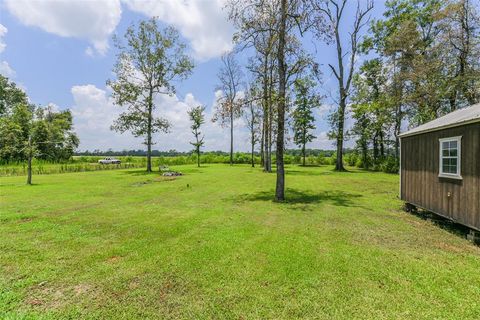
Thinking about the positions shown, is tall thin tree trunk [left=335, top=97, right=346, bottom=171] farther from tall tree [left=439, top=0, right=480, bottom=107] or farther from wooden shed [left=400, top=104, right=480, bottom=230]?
wooden shed [left=400, top=104, right=480, bottom=230]

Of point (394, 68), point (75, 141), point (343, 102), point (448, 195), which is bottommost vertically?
point (448, 195)

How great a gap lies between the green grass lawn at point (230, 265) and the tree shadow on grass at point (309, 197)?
1.70 meters

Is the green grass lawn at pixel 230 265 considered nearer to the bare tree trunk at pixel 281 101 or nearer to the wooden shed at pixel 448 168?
the wooden shed at pixel 448 168

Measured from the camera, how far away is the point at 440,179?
656cm

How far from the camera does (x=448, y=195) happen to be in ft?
20.4

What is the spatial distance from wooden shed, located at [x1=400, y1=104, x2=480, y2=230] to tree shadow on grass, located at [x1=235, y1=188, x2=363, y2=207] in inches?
82.5

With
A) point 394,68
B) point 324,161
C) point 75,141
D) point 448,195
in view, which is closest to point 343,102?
point 394,68

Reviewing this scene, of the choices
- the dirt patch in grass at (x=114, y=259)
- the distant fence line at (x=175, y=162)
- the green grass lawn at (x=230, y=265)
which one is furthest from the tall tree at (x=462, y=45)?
the dirt patch in grass at (x=114, y=259)

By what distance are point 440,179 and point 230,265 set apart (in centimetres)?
622

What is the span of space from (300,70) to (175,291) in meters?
9.77

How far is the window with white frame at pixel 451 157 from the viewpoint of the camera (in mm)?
5805

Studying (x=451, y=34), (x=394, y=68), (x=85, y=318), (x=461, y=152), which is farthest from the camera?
(x=394, y=68)

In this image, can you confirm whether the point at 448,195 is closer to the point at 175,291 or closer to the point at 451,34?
the point at 175,291

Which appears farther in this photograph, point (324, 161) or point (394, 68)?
point (324, 161)
